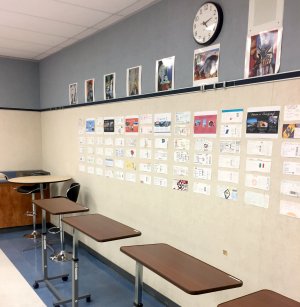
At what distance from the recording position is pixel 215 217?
2455 millimetres

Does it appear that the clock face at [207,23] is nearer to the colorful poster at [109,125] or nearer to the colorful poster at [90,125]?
the colorful poster at [109,125]

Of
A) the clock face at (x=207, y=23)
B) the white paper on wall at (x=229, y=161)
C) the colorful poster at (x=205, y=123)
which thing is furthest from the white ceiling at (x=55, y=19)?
the white paper on wall at (x=229, y=161)

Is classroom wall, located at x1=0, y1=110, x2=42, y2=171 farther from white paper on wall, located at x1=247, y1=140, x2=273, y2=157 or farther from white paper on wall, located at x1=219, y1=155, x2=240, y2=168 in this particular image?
white paper on wall, located at x1=247, y1=140, x2=273, y2=157

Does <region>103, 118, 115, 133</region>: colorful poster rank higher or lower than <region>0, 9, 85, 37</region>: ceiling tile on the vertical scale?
lower

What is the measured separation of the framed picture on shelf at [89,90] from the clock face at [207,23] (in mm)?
1870

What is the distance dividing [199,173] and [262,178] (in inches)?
23.2

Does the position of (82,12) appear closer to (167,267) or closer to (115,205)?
(115,205)

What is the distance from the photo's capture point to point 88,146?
4176 millimetres

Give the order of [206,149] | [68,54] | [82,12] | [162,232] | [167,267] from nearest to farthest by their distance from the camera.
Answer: [167,267] < [206,149] < [162,232] < [82,12] < [68,54]

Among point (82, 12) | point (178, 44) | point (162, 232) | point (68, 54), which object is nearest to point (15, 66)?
point (68, 54)

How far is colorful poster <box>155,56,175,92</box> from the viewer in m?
2.80

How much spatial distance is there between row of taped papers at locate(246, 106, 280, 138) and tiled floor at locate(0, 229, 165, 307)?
1.98 metres

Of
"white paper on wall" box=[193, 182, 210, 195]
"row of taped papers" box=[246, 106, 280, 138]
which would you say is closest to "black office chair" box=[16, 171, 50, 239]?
"white paper on wall" box=[193, 182, 210, 195]

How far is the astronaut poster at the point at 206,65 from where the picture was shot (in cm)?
239
